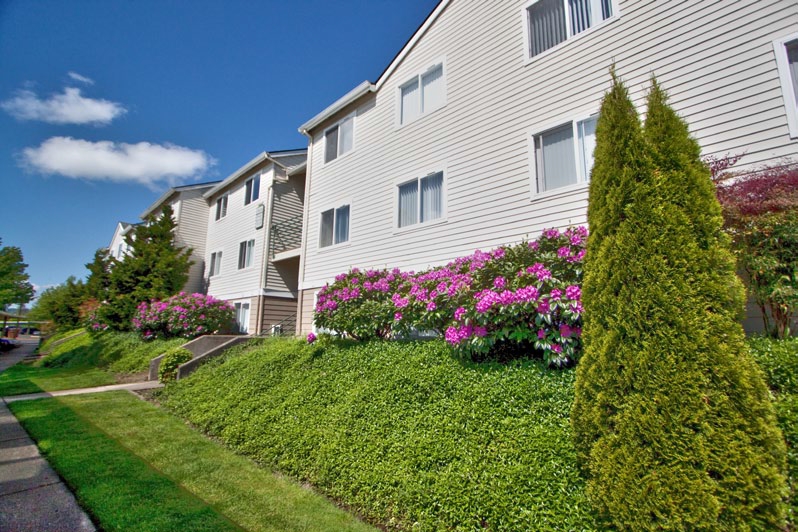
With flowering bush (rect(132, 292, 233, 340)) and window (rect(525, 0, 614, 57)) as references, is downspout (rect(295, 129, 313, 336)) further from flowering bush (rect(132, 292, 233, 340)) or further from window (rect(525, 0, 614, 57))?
window (rect(525, 0, 614, 57))

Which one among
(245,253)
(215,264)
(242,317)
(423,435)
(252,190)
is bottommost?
(423,435)

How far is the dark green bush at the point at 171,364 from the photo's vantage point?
10.4 m

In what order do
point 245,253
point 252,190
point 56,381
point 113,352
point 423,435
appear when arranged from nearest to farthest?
point 423,435 < point 56,381 < point 113,352 < point 245,253 < point 252,190

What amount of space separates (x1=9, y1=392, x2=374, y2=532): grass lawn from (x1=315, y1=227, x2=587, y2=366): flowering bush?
9.12ft

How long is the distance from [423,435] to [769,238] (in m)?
4.50

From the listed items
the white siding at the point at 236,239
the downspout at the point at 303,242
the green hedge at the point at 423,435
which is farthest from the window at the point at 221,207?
the green hedge at the point at 423,435

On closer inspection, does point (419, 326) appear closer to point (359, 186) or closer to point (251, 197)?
point (359, 186)

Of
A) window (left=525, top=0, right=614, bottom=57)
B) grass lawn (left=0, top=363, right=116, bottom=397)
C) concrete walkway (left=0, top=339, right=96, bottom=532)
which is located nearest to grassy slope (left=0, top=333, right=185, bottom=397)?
grass lawn (left=0, top=363, right=116, bottom=397)

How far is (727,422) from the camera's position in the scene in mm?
2729

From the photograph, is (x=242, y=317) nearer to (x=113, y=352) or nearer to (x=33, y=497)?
(x=113, y=352)

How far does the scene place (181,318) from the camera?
1508cm

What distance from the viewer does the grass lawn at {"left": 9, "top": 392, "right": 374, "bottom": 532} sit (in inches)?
151

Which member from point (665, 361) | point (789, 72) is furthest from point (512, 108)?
point (665, 361)

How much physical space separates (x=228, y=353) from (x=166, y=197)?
17.0 metres
